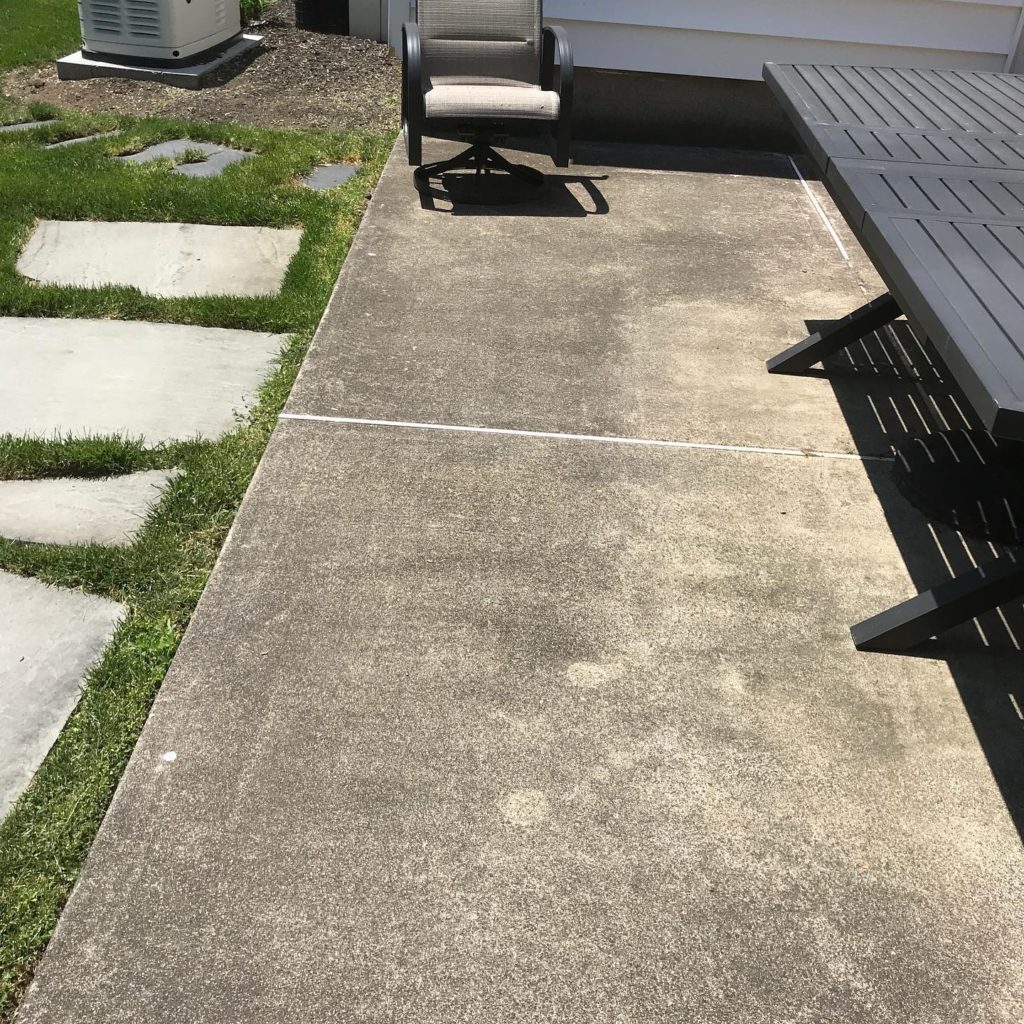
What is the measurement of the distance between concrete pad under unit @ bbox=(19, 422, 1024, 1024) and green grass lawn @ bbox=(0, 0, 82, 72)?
7214mm

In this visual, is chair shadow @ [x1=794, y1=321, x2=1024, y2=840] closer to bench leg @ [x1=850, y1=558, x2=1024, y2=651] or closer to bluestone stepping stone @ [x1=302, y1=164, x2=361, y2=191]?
bench leg @ [x1=850, y1=558, x2=1024, y2=651]

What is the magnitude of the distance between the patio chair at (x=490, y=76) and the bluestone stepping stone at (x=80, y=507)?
316 centimetres

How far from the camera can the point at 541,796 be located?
2631 millimetres

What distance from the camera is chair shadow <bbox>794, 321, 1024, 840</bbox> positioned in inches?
116

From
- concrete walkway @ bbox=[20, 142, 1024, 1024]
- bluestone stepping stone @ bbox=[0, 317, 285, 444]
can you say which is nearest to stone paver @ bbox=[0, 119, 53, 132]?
bluestone stepping stone @ bbox=[0, 317, 285, 444]

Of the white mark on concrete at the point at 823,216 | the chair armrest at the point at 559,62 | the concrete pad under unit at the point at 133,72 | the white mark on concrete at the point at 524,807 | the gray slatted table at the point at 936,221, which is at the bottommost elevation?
the white mark on concrete at the point at 524,807

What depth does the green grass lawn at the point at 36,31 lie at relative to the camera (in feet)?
29.8

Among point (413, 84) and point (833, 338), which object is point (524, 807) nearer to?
point (833, 338)

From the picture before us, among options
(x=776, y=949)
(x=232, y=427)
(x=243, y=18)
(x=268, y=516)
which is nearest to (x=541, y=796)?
(x=776, y=949)

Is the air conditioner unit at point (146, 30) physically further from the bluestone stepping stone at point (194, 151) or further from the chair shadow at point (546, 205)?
the chair shadow at point (546, 205)

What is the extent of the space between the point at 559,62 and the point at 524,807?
499 cm

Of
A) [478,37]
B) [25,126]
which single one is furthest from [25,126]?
[478,37]

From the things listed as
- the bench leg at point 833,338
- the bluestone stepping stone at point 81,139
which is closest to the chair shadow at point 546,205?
the bench leg at point 833,338

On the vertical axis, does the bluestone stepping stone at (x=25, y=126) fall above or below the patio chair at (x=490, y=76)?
below
